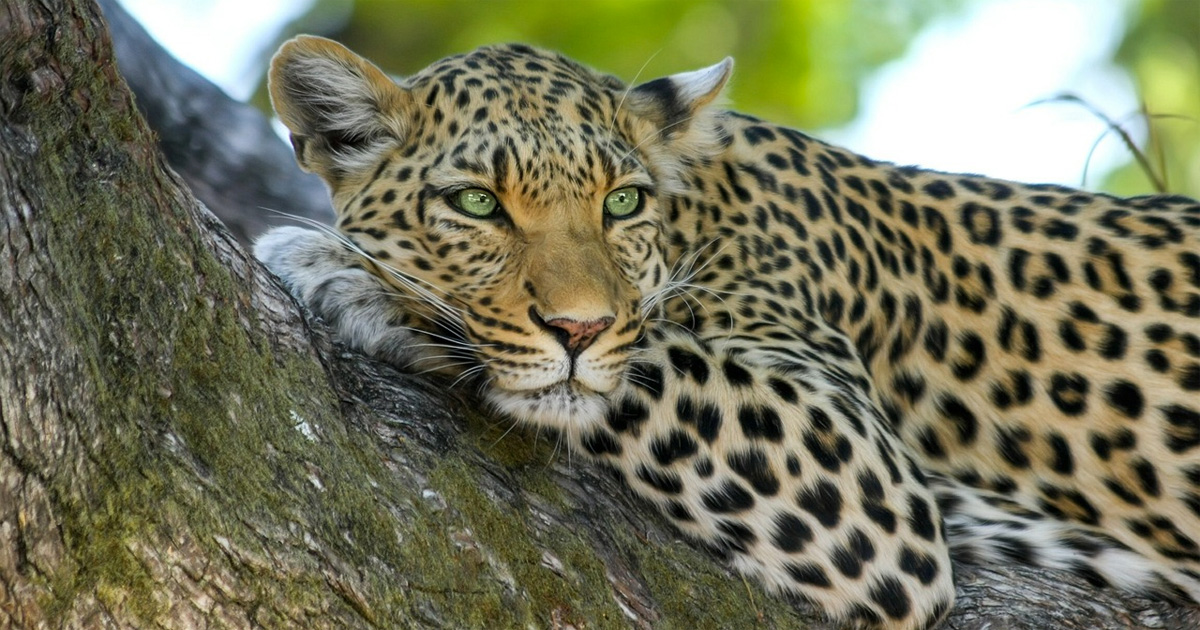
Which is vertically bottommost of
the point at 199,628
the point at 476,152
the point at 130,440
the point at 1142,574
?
the point at 1142,574

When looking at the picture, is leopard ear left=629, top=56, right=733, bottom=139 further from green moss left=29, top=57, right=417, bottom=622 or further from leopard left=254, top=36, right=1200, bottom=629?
green moss left=29, top=57, right=417, bottom=622

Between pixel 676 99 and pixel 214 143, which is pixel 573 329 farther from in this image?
pixel 214 143

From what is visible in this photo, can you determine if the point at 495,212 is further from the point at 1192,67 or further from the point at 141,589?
the point at 1192,67

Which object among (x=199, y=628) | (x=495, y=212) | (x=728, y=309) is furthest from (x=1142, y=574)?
(x=199, y=628)

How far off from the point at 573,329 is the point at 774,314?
4.04 feet

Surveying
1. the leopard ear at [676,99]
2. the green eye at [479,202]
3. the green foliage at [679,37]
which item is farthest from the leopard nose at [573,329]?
the green foliage at [679,37]

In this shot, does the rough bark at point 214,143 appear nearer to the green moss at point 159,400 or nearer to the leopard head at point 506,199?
the leopard head at point 506,199

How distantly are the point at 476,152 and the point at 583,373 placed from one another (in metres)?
0.93

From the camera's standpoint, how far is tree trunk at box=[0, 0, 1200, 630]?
9.84ft

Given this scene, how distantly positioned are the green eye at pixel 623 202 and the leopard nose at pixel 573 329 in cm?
69

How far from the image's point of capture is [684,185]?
539 centimetres

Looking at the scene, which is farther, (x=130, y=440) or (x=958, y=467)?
(x=958, y=467)

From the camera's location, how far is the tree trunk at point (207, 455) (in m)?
3.00

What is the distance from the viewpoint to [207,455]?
11.0 feet
